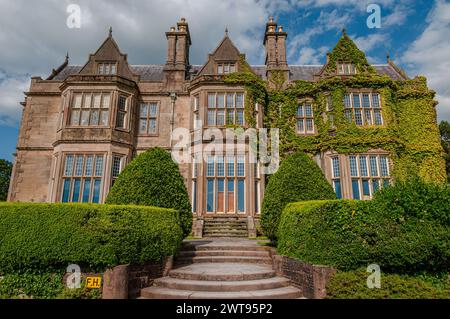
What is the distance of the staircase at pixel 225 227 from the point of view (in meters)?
14.4

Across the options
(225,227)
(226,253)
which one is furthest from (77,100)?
(226,253)

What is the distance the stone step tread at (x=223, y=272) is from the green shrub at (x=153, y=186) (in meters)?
1.77

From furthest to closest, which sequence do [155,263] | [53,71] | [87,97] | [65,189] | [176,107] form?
[53,71]
[176,107]
[87,97]
[65,189]
[155,263]

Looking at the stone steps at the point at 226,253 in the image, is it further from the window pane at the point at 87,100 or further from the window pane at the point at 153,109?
the window pane at the point at 87,100

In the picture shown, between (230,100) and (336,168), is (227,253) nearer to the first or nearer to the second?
(336,168)

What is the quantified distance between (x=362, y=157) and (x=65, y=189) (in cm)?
1844

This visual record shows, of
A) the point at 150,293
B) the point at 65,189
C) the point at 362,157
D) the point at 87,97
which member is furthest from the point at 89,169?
the point at 362,157

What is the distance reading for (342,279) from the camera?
621 cm

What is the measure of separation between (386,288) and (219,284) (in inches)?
150

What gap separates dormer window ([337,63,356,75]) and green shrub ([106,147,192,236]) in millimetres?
15655

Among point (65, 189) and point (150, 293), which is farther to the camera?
point (65, 189)

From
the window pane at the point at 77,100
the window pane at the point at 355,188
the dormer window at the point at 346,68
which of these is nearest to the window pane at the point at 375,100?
the dormer window at the point at 346,68

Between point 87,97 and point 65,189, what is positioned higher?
point 87,97
